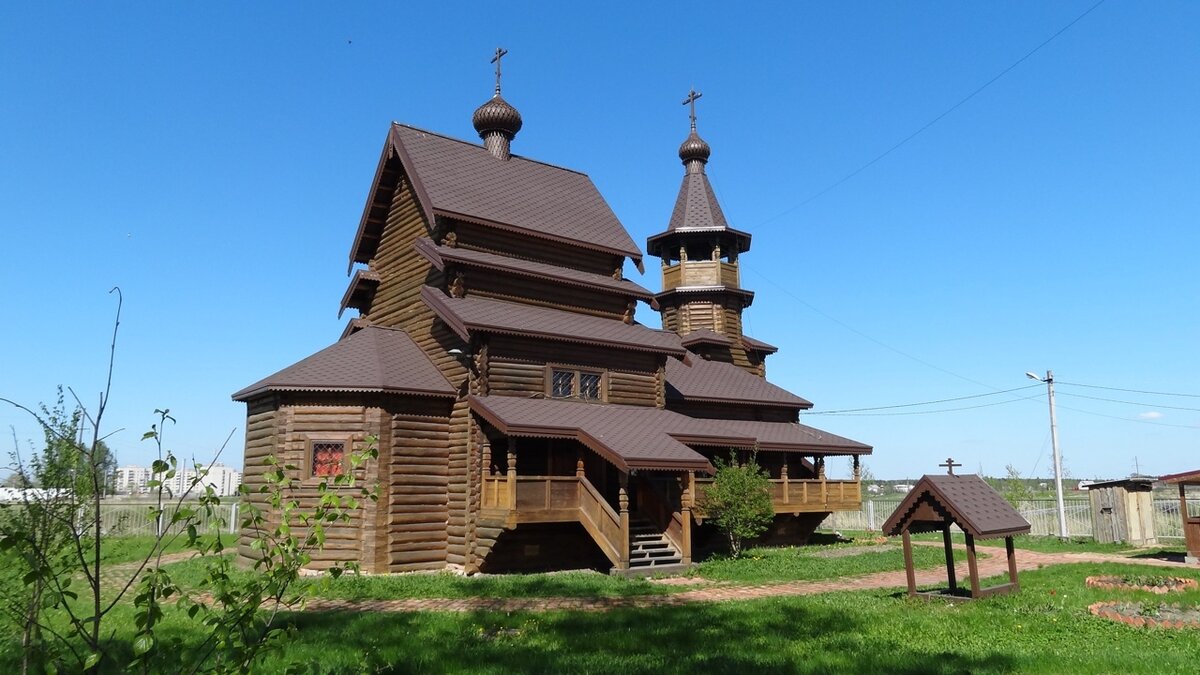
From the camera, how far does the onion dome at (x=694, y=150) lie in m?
36.1

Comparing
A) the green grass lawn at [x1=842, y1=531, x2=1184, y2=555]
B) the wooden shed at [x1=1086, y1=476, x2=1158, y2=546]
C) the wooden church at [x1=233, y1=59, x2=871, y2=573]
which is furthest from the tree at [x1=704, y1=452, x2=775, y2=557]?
the wooden shed at [x1=1086, y1=476, x2=1158, y2=546]

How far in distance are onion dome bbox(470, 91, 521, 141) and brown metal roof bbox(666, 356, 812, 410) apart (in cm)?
1013

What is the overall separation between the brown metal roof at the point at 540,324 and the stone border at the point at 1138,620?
41.2 feet

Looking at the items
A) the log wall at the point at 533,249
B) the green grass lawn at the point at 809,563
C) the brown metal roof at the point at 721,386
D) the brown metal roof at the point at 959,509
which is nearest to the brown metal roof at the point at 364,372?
the log wall at the point at 533,249

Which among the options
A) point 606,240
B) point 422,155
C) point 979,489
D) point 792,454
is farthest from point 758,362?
point 979,489

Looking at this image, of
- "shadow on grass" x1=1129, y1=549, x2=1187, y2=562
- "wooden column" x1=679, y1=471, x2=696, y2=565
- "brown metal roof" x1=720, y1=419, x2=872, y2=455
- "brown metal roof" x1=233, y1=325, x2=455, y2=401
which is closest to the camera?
"brown metal roof" x1=233, y1=325, x2=455, y2=401

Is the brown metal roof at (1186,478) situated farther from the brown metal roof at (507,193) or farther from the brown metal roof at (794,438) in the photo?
the brown metal roof at (507,193)

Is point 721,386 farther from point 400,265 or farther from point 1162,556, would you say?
point 1162,556

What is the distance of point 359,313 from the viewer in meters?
26.0

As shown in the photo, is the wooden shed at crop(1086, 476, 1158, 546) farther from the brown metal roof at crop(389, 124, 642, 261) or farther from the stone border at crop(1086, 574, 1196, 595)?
the brown metal roof at crop(389, 124, 642, 261)

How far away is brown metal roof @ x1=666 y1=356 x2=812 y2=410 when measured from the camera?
27.1 metres

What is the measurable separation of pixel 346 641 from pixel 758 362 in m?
26.4

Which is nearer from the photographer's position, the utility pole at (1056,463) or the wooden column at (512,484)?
the wooden column at (512,484)

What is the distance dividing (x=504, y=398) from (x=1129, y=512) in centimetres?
2189
